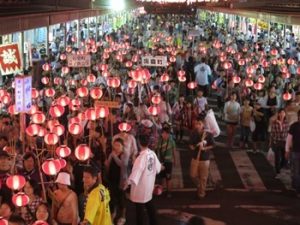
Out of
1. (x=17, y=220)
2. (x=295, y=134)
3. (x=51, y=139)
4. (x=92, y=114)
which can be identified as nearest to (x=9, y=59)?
(x=92, y=114)

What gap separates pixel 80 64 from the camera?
16594mm

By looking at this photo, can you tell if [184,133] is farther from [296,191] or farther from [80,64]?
[296,191]

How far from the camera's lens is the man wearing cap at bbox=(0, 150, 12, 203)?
8.63 meters

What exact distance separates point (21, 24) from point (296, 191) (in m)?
8.31

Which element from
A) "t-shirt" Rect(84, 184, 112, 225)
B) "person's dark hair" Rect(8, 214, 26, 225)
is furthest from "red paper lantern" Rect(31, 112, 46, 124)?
"t-shirt" Rect(84, 184, 112, 225)

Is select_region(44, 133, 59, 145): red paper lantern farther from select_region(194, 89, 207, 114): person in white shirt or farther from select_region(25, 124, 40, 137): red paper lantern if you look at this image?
select_region(194, 89, 207, 114): person in white shirt

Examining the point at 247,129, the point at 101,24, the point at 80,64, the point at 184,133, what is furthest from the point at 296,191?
the point at 101,24

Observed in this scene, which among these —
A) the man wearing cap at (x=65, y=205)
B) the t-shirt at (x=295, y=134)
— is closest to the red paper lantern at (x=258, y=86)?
the t-shirt at (x=295, y=134)

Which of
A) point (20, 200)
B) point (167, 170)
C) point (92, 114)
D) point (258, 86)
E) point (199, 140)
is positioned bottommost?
point (167, 170)

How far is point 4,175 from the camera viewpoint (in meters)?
8.90

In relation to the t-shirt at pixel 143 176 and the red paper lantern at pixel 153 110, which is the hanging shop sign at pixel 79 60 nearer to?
the red paper lantern at pixel 153 110

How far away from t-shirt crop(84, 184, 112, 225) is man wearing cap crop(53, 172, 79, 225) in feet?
1.17

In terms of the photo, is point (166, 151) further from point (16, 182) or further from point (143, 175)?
point (16, 182)

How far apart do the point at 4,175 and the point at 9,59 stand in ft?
22.8
